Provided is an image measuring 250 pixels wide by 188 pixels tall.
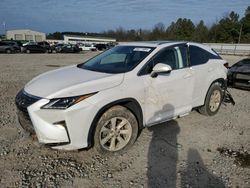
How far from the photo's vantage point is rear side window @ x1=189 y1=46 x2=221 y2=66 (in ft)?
17.4

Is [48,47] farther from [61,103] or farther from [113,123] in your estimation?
[61,103]

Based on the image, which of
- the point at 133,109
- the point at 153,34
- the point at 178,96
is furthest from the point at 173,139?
the point at 153,34

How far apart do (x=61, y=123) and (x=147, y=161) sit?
1.40m

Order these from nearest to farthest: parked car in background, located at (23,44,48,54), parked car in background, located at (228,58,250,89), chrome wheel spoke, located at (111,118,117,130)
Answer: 1. chrome wheel spoke, located at (111,118,117,130)
2. parked car in background, located at (228,58,250,89)
3. parked car in background, located at (23,44,48,54)

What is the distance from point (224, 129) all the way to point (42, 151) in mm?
A: 3530

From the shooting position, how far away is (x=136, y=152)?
4.18 metres

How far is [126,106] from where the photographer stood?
4086mm

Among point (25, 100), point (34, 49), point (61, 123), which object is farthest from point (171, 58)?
point (34, 49)

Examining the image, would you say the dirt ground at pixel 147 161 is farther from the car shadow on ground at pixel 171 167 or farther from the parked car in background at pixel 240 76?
→ the parked car in background at pixel 240 76

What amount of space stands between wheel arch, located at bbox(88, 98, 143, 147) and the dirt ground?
1.38 ft

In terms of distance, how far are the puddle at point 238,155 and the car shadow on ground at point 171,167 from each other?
48cm

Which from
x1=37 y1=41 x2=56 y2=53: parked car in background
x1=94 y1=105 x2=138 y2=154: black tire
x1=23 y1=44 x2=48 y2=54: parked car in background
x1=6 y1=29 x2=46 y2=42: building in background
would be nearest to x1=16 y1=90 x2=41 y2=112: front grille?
x1=94 y1=105 x2=138 y2=154: black tire

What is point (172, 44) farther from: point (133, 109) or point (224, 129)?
point (224, 129)

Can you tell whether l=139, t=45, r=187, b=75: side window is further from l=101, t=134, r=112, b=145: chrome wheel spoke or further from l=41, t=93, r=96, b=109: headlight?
l=41, t=93, r=96, b=109: headlight
